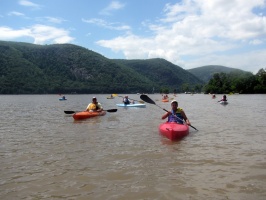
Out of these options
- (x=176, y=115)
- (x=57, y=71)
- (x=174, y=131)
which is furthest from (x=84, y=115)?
(x=57, y=71)

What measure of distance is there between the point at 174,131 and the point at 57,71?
170524 millimetres

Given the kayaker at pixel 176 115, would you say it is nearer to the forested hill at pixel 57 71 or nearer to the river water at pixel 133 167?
the river water at pixel 133 167

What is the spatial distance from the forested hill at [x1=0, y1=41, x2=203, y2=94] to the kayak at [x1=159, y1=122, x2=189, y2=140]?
141 m

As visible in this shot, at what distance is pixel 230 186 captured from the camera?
6.09 meters

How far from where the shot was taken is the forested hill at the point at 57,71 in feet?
480

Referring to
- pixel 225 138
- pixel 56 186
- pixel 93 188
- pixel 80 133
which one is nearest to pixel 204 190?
pixel 93 188

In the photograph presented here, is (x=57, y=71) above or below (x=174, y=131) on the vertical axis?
above

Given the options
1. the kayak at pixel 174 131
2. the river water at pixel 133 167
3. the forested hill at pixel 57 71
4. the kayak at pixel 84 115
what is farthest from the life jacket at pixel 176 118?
the forested hill at pixel 57 71

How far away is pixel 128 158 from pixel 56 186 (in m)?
2.89

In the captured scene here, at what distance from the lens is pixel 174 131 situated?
1173cm

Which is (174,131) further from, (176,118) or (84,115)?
(84,115)

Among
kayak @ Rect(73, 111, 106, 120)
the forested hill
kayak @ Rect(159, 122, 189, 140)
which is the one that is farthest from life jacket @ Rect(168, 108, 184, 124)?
the forested hill

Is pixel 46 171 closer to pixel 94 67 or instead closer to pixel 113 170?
pixel 113 170

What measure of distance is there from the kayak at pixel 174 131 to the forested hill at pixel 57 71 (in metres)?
141
